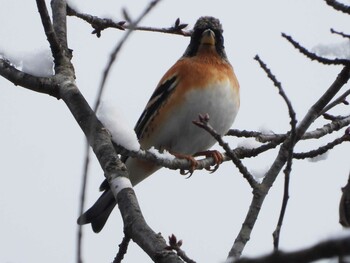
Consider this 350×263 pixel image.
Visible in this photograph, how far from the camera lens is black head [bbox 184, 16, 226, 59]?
6629mm

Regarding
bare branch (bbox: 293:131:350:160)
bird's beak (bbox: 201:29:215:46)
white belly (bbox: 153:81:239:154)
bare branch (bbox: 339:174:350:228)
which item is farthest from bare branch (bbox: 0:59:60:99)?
bird's beak (bbox: 201:29:215:46)

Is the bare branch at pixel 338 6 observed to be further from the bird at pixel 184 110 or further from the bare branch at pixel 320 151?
the bird at pixel 184 110

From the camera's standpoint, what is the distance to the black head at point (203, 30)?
6629 millimetres

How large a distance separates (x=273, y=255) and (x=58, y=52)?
3.35m

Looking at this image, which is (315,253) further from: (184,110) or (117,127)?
(184,110)

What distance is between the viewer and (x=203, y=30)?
6691 mm

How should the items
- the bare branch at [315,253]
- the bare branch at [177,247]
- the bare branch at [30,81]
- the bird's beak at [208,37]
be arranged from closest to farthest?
the bare branch at [315,253] < the bare branch at [177,247] < the bare branch at [30,81] < the bird's beak at [208,37]

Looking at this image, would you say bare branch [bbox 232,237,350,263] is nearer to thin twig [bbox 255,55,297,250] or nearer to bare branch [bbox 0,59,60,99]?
thin twig [bbox 255,55,297,250]

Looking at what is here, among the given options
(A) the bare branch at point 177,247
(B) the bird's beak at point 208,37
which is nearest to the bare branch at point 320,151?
(A) the bare branch at point 177,247

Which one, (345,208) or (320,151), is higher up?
(320,151)

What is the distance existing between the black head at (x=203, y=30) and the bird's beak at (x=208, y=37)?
8cm

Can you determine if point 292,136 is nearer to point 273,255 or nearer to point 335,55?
point 335,55

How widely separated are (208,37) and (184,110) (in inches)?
Answer: 47.5

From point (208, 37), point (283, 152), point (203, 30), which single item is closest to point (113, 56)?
point (283, 152)
